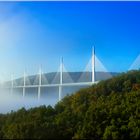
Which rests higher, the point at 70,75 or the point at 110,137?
the point at 70,75

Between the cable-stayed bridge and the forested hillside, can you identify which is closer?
the forested hillside

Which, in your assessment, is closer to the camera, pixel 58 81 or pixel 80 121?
pixel 80 121

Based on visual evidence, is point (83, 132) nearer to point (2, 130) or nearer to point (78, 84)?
point (2, 130)

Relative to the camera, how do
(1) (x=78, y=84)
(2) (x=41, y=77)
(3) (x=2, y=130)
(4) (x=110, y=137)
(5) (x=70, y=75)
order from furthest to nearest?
(2) (x=41, y=77), (5) (x=70, y=75), (1) (x=78, y=84), (3) (x=2, y=130), (4) (x=110, y=137)

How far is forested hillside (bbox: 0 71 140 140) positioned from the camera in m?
7.68

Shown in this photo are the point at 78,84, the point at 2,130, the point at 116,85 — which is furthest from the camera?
the point at 78,84

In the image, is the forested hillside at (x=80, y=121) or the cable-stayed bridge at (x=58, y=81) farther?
the cable-stayed bridge at (x=58, y=81)

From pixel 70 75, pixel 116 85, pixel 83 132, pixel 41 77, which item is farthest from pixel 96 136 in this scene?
pixel 41 77

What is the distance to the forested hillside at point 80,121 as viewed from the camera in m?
7.68

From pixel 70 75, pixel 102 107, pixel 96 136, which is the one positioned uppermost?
pixel 70 75

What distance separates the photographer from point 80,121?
8375 millimetres

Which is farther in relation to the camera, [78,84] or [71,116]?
[78,84]

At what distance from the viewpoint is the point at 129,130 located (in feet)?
25.4

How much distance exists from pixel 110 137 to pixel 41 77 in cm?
2061
